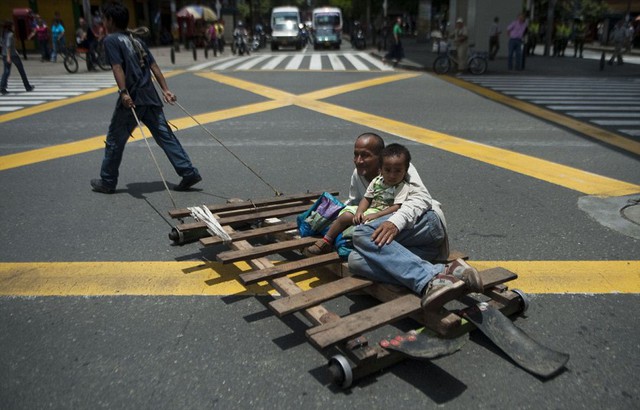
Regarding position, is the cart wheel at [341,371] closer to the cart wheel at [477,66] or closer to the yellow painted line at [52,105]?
the yellow painted line at [52,105]

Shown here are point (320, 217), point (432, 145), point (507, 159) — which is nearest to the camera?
point (320, 217)

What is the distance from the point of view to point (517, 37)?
58.1 ft

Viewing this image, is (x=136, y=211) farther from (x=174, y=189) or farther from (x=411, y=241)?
(x=411, y=241)

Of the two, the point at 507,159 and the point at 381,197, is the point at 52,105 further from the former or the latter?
the point at 381,197

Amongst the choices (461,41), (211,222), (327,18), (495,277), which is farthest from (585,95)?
(327,18)

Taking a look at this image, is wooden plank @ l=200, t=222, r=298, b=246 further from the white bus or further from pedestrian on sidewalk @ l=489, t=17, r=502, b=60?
the white bus

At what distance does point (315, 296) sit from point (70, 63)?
1874 cm

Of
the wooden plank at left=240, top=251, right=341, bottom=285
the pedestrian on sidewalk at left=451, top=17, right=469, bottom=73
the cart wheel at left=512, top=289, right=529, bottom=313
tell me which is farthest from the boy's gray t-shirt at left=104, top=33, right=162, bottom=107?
the pedestrian on sidewalk at left=451, top=17, right=469, bottom=73

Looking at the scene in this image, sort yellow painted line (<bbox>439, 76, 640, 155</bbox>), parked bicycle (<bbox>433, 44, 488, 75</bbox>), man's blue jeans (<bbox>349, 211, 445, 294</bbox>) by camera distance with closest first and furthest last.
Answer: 1. man's blue jeans (<bbox>349, 211, 445, 294</bbox>)
2. yellow painted line (<bbox>439, 76, 640, 155</bbox>)
3. parked bicycle (<bbox>433, 44, 488, 75</bbox>)

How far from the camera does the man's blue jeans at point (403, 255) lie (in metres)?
2.79

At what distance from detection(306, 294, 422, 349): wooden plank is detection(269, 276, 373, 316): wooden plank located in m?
0.22

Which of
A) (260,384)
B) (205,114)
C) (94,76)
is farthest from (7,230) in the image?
(94,76)

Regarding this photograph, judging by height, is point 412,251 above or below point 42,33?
below

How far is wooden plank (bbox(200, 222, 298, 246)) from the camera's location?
11.4 feet
